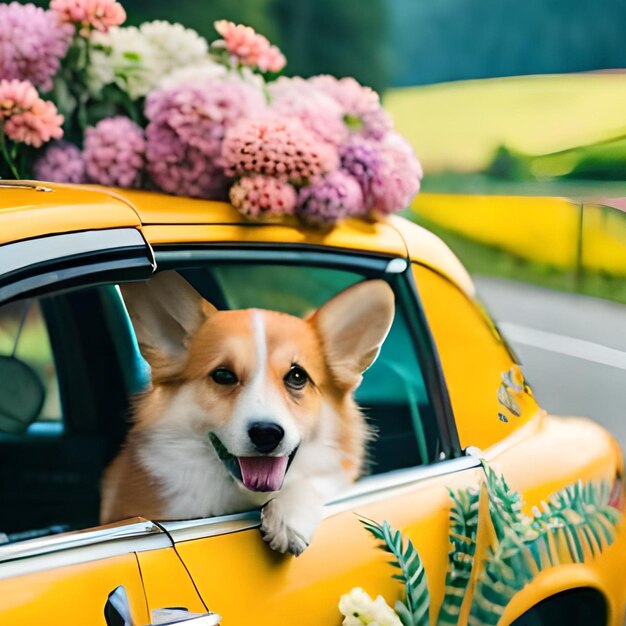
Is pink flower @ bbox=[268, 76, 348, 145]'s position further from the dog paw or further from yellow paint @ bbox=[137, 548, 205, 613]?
yellow paint @ bbox=[137, 548, 205, 613]

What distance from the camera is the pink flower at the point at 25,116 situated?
2355 millimetres

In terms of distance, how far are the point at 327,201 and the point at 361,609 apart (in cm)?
89

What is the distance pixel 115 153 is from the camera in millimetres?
2314

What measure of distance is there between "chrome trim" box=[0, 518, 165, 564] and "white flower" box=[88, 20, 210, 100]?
1.09 metres

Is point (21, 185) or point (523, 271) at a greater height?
point (21, 185)

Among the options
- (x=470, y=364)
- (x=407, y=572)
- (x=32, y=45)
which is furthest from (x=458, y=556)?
(x=32, y=45)

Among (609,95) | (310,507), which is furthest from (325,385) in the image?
(609,95)

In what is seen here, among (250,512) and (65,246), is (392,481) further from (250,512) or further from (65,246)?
(65,246)

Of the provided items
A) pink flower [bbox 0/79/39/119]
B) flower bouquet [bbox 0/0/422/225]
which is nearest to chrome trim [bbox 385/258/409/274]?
flower bouquet [bbox 0/0/422/225]

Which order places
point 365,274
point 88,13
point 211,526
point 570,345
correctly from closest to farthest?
point 211,526, point 365,274, point 88,13, point 570,345

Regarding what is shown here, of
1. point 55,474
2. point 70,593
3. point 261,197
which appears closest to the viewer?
point 70,593

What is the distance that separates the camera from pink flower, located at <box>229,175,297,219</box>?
7.09 feet

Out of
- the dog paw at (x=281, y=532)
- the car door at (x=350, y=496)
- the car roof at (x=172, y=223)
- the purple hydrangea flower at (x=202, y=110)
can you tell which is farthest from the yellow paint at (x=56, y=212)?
the dog paw at (x=281, y=532)

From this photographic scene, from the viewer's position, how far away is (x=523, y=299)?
2916mm
